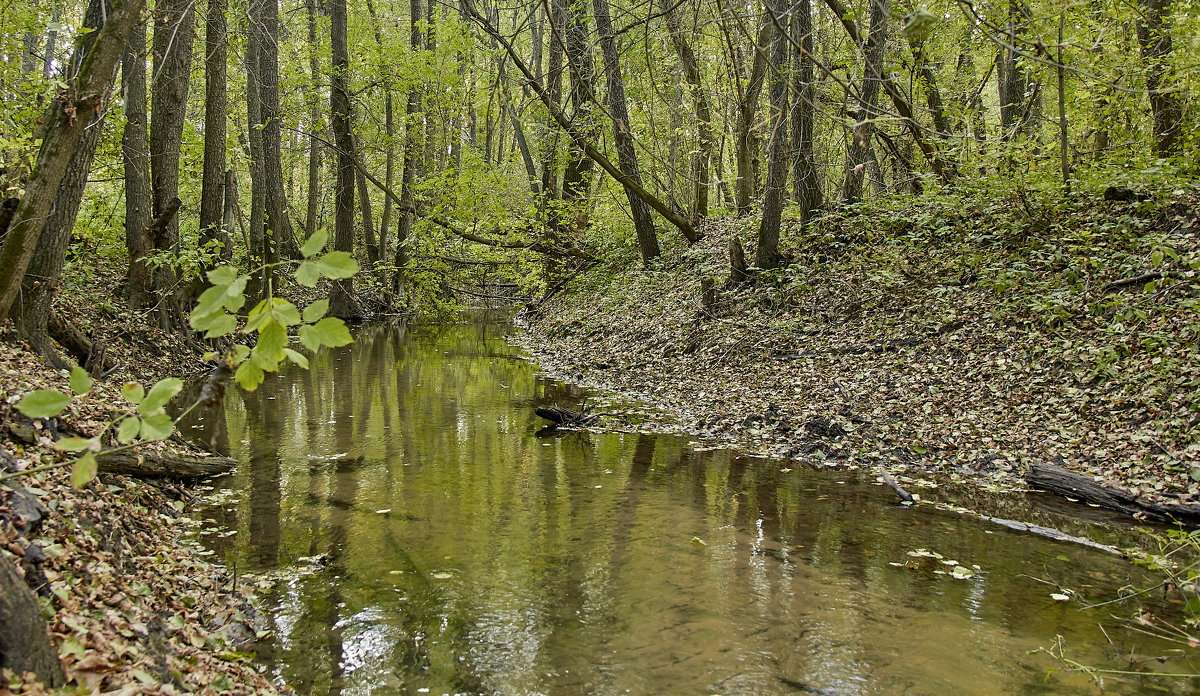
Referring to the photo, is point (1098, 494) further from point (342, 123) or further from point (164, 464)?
point (342, 123)

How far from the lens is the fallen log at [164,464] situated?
18.3 ft

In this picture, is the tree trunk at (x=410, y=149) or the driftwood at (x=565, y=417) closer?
the driftwood at (x=565, y=417)

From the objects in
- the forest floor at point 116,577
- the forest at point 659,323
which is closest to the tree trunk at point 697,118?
the forest at point 659,323

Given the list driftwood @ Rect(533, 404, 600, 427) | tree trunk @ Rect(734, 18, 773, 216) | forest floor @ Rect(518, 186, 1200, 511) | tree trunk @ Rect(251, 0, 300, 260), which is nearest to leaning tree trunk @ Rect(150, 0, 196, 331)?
tree trunk @ Rect(251, 0, 300, 260)

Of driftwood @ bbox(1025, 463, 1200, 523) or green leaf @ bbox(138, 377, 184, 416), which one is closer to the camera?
green leaf @ bbox(138, 377, 184, 416)

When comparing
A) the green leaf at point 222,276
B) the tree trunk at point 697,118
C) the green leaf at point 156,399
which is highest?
the tree trunk at point 697,118

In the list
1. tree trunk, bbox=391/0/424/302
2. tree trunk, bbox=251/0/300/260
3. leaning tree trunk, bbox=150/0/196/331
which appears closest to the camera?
leaning tree trunk, bbox=150/0/196/331

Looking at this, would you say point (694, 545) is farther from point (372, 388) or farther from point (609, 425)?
point (372, 388)

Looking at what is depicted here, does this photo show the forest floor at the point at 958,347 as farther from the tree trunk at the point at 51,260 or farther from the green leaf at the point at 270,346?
the tree trunk at the point at 51,260

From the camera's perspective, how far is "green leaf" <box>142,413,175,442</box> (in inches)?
80.0

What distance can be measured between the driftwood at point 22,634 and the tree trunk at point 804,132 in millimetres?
9850

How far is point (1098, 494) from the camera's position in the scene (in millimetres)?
6148

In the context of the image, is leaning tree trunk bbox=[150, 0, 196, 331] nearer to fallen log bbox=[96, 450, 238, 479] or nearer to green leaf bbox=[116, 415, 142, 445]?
fallen log bbox=[96, 450, 238, 479]

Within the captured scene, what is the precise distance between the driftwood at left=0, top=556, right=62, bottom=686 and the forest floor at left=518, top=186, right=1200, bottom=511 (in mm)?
6520
